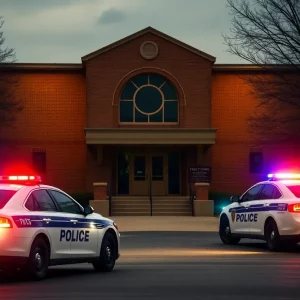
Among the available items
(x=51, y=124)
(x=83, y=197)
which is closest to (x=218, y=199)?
(x=83, y=197)

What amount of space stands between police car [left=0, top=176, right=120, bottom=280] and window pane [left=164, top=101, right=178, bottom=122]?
28313mm

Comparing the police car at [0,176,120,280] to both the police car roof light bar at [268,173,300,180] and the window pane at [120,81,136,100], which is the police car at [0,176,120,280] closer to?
the police car roof light bar at [268,173,300,180]

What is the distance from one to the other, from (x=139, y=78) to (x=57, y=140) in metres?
5.32

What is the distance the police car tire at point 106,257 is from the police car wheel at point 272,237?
5682 millimetres

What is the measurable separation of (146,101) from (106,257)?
95.1 ft

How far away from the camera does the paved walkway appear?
33312 mm

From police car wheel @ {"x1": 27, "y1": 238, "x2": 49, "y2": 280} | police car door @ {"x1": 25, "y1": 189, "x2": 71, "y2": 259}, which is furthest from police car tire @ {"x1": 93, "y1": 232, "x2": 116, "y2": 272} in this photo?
police car wheel @ {"x1": 27, "y1": 238, "x2": 49, "y2": 280}

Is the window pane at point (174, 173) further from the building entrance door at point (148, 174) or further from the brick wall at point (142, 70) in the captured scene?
the brick wall at point (142, 70)

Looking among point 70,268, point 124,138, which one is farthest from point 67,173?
point 70,268

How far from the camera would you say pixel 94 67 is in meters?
43.8

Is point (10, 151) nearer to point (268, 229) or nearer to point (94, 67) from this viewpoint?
point (94, 67)

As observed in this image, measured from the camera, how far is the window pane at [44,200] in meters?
14.3

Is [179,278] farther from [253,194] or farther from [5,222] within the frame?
[253,194]

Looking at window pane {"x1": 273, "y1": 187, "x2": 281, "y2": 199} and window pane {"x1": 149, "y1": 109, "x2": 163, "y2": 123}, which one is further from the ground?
window pane {"x1": 149, "y1": 109, "x2": 163, "y2": 123}
